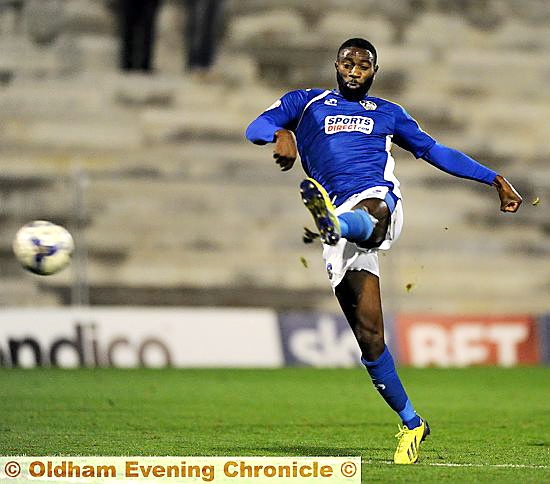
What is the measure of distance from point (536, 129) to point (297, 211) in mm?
5935

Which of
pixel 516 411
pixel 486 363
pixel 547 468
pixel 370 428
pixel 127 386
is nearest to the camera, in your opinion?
pixel 547 468

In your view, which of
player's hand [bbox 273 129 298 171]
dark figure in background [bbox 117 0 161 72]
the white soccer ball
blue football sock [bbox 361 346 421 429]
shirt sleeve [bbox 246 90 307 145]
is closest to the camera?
player's hand [bbox 273 129 298 171]

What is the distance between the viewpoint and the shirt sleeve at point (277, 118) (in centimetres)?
845

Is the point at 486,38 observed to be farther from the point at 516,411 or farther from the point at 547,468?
the point at 547,468

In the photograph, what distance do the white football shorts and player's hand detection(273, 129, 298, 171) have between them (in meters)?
0.65

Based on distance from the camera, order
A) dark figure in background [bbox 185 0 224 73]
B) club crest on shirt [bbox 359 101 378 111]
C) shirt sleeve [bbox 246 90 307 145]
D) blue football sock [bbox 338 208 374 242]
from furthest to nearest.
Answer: dark figure in background [bbox 185 0 224 73]
club crest on shirt [bbox 359 101 378 111]
shirt sleeve [bbox 246 90 307 145]
blue football sock [bbox 338 208 374 242]

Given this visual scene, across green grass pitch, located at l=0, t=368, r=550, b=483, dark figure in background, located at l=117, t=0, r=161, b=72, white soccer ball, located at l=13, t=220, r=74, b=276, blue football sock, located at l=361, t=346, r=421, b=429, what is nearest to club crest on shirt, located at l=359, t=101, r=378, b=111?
blue football sock, located at l=361, t=346, r=421, b=429

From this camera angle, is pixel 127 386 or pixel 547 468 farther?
pixel 127 386

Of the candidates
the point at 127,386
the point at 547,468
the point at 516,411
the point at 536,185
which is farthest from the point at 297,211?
the point at 547,468

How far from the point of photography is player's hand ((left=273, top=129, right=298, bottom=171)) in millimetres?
8047

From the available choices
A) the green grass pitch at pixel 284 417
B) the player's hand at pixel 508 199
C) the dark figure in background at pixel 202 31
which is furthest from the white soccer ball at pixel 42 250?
the dark figure in background at pixel 202 31

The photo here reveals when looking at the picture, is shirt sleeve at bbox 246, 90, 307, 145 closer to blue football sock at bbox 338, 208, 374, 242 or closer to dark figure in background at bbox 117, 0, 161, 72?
blue football sock at bbox 338, 208, 374, 242

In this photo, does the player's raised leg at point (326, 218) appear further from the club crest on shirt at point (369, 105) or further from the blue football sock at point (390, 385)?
the club crest on shirt at point (369, 105)

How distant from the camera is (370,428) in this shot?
11203 millimetres
